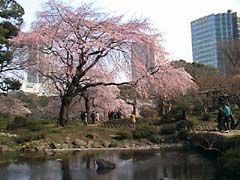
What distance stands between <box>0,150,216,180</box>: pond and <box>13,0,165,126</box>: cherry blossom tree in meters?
8.45

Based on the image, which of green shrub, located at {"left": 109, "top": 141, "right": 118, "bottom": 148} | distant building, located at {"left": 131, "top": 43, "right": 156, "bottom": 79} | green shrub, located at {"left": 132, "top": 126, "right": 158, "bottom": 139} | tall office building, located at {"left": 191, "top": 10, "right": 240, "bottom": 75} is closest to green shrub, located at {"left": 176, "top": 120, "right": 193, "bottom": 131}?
green shrub, located at {"left": 132, "top": 126, "right": 158, "bottom": 139}

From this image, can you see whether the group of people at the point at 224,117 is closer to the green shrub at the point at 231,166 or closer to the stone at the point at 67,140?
the green shrub at the point at 231,166

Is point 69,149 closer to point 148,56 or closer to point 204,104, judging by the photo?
point 148,56

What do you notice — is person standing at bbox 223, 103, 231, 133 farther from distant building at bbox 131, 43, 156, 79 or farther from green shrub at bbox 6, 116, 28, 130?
green shrub at bbox 6, 116, 28, 130

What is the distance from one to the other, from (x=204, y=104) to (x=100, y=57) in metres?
15.8

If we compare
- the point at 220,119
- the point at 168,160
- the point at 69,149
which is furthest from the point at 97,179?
the point at 69,149

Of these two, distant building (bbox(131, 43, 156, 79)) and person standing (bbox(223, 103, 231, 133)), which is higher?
distant building (bbox(131, 43, 156, 79))

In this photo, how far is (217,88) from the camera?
28406 mm

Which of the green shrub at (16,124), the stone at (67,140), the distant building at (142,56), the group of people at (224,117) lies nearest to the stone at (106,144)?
the stone at (67,140)

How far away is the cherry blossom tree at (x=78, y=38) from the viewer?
24.2 m

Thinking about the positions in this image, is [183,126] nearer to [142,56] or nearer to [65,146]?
[142,56]

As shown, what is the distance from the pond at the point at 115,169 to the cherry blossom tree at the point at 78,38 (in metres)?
8.45

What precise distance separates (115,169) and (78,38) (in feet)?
41.6

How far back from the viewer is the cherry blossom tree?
79.4ft
